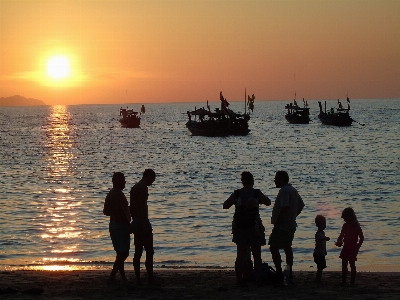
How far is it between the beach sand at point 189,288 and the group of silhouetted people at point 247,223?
297 millimetres

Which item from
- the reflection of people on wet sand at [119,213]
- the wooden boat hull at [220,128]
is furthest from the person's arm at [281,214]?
the wooden boat hull at [220,128]

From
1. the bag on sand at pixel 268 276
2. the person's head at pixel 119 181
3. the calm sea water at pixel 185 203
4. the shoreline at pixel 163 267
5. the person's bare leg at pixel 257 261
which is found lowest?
the calm sea water at pixel 185 203

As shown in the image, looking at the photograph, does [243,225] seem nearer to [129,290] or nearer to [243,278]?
[243,278]

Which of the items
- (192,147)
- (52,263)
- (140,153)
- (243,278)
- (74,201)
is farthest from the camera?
(192,147)

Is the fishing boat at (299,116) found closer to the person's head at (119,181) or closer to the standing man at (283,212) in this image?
the standing man at (283,212)

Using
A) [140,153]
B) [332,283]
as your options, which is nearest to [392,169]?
[140,153]

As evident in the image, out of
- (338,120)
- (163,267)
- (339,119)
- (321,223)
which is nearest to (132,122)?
(338,120)

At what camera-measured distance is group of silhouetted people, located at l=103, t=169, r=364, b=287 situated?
9773 millimetres

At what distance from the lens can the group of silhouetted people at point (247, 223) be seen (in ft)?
32.1

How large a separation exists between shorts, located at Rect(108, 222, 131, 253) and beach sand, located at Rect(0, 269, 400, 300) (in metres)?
0.63

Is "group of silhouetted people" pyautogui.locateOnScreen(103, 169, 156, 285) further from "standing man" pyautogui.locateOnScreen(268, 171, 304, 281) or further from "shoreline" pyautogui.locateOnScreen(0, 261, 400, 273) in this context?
"shoreline" pyautogui.locateOnScreen(0, 261, 400, 273)

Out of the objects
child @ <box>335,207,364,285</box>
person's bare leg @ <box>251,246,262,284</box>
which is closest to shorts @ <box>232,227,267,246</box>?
person's bare leg @ <box>251,246,262,284</box>

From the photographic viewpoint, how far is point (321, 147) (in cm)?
7050

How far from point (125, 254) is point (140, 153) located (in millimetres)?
56891
